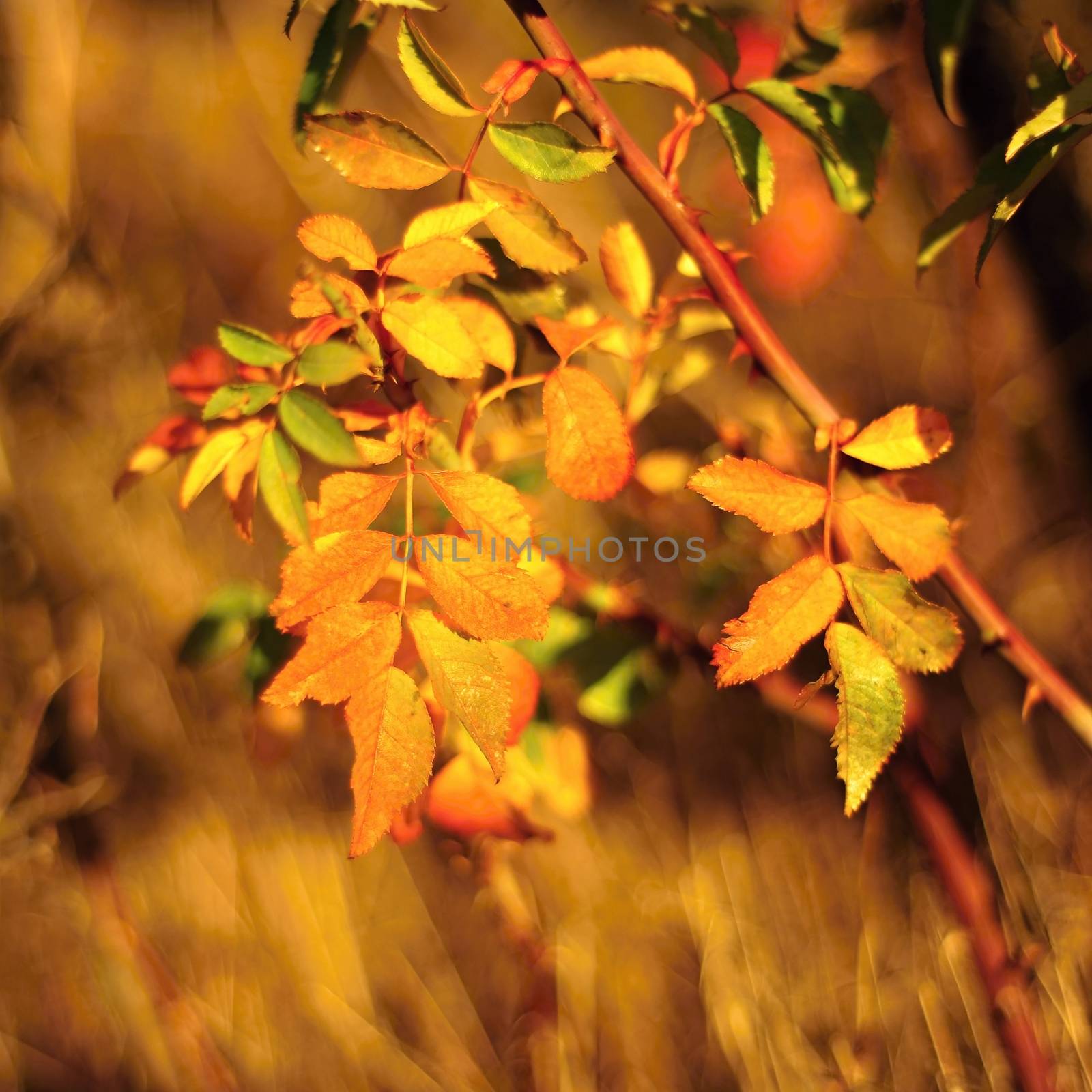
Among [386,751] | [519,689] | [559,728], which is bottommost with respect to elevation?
[559,728]

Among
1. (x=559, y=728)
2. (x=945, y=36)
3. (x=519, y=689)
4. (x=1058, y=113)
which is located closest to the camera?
(x=1058, y=113)

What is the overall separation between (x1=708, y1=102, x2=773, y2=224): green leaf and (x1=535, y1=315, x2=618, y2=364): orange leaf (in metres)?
0.09

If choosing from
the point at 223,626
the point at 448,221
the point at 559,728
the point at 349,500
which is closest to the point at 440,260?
the point at 448,221

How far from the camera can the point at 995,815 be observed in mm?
859

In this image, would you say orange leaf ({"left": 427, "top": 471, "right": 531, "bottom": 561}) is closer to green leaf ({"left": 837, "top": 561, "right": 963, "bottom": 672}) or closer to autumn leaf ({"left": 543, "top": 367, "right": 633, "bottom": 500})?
autumn leaf ({"left": 543, "top": 367, "right": 633, "bottom": 500})

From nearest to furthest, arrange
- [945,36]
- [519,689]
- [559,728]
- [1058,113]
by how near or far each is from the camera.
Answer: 1. [1058,113]
2. [945,36]
3. [519,689]
4. [559,728]

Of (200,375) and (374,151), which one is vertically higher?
(374,151)

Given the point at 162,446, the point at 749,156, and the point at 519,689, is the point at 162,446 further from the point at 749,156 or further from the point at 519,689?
the point at 749,156

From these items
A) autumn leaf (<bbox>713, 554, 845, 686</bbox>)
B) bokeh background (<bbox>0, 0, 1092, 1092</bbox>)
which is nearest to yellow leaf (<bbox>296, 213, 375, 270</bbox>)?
autumn leaf (<bbox>713, 554, 845, 686</bbox>)

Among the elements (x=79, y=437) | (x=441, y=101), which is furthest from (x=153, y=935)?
(x=441, y=101)

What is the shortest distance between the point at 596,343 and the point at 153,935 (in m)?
0.93

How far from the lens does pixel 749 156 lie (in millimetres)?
396

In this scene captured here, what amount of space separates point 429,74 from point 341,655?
0.84 feet

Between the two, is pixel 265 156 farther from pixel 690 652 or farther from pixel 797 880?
pixel 797 880
